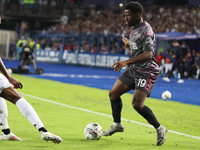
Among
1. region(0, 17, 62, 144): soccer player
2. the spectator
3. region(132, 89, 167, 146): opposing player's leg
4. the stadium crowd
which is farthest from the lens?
the stadium crowd

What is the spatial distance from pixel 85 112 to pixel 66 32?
30.9 metres

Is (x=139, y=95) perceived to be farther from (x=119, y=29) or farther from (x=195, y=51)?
(x=119, y=29)

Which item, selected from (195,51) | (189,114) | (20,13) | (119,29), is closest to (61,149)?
(189,114)

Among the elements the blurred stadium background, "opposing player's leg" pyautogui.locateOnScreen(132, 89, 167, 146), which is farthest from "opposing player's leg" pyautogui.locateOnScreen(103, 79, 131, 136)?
the blurred stadium background

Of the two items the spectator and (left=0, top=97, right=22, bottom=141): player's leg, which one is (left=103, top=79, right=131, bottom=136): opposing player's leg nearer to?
(left=0, top=97, right=22, bottom=141): player's leg

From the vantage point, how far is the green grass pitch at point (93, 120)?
6742 mm

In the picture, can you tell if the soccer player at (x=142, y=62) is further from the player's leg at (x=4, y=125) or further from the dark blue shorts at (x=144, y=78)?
the player's leg at (x=4, y=125)

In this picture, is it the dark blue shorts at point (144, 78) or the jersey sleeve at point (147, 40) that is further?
the dark blue shorts at point (144, 78)

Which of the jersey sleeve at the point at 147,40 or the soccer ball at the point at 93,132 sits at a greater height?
the jersey sleeve at the point at 147,40

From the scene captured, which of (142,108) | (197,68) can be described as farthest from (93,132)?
(197,68)

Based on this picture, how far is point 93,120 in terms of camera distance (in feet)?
31.4

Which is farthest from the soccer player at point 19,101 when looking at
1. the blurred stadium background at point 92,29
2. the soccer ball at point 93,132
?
the blurred stadium background at point 92,29

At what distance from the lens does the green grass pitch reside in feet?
22.1

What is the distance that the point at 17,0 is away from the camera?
54.3 m
